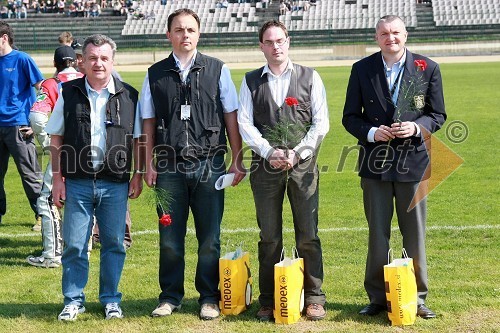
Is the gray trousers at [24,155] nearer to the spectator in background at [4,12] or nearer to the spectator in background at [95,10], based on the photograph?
the spectator in background at [95,10]

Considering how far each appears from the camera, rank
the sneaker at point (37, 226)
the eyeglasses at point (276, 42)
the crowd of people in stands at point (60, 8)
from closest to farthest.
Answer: the eyeglasses at point (276, 42) → the sneaker at point (37, 226) → the crowd of people in stands at point (60, 8)

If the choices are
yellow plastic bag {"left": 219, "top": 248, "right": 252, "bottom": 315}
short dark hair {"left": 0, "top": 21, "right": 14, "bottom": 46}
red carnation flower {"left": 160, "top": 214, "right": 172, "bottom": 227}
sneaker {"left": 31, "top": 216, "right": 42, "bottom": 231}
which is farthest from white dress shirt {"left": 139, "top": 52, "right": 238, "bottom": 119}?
sneaker {"left": 31, "top": 216, "right": 42, "bottom": 231}

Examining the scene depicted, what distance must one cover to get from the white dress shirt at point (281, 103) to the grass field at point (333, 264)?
4.12 ft

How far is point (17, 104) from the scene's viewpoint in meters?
8.84

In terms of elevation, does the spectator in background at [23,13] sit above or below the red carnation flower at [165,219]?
above

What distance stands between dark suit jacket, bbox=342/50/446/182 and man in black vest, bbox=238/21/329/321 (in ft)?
1.05

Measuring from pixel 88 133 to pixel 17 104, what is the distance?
3467 millimetres

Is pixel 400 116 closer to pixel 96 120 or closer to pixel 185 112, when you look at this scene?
pixel 185 112

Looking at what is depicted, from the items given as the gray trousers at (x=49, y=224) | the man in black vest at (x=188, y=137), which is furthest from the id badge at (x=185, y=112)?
the gray trousers at (x=49, y=224)

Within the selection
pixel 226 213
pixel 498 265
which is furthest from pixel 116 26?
pixel 498 265

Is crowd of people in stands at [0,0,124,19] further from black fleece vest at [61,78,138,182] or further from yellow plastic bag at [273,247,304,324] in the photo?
yellow plastic bag at [273,247,304,324]

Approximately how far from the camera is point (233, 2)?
5250 cm

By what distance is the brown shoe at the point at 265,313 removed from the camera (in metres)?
5.75

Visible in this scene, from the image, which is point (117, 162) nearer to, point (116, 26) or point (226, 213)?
point (226, 213)
